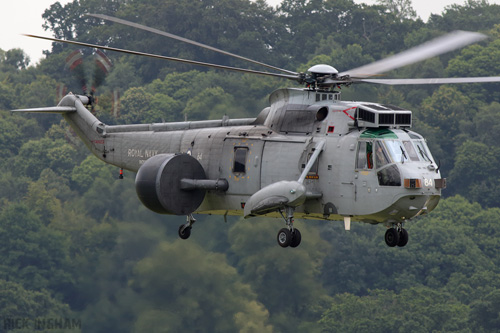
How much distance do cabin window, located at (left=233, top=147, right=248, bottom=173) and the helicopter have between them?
0.09ft

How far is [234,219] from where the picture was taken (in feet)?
253

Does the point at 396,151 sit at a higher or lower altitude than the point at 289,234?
higher

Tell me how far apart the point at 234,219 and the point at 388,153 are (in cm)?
4983

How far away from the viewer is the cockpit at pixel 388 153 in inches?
1077

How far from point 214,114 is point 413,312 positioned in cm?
1999

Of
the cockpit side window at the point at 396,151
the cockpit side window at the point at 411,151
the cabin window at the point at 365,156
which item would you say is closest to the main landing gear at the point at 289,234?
the cabin window at the point at 365,156

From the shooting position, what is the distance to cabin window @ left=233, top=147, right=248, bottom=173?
1173 inches

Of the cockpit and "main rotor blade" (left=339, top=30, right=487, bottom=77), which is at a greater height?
"main rotor blade" (left=339, top=30, right=487, bottom=77)

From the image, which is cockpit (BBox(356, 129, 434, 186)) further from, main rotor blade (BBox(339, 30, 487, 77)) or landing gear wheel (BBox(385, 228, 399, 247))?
landing gear wheel (BBox(385, 228, 399, 247))

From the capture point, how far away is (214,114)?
78.2 meters

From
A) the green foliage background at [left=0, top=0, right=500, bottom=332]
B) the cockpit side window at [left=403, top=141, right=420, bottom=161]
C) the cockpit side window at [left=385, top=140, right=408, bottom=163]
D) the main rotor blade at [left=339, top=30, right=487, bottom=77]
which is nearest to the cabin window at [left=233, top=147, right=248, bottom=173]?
the main rotor blade at [left=339, top=30, right=487, bottom=77]

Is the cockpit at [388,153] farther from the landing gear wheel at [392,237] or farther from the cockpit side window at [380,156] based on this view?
the landing gear wheel at [392,237]

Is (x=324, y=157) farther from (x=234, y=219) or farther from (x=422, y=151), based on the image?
(x=234, y=219)

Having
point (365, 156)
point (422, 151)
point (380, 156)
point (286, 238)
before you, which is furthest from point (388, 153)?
point (286, 238)
